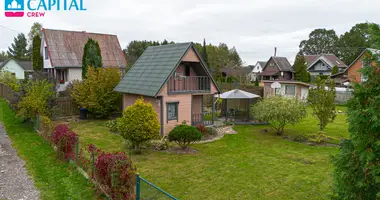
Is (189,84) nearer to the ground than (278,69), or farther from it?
nearer to the ground

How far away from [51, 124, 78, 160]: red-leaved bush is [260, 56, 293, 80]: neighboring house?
49.5 m

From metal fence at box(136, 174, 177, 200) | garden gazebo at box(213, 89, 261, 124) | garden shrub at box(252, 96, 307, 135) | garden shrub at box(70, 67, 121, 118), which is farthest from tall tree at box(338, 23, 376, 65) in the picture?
metal fence at box(136, 174, 177, 200)

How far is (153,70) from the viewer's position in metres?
18.3

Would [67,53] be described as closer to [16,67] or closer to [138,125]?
[138,125]

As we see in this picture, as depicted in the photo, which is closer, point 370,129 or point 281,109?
point 370,129

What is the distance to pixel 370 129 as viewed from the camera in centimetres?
505

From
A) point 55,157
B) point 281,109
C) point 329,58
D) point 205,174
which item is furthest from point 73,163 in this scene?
point 329,58

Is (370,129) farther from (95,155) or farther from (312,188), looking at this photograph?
(95,155)

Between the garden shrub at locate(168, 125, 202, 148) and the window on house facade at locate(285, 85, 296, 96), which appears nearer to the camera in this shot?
the garden shrub at locate(168, 125, 202, 148)

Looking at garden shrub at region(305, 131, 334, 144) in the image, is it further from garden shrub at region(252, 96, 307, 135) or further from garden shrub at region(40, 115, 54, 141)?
garden shrub at region(40, 115, 54, 141)

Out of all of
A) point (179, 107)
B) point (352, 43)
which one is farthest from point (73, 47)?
point (352, 43)

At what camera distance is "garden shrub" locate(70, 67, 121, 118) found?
21.2 metres

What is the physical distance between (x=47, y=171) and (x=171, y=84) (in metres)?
8.60

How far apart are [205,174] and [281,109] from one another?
794 cm
